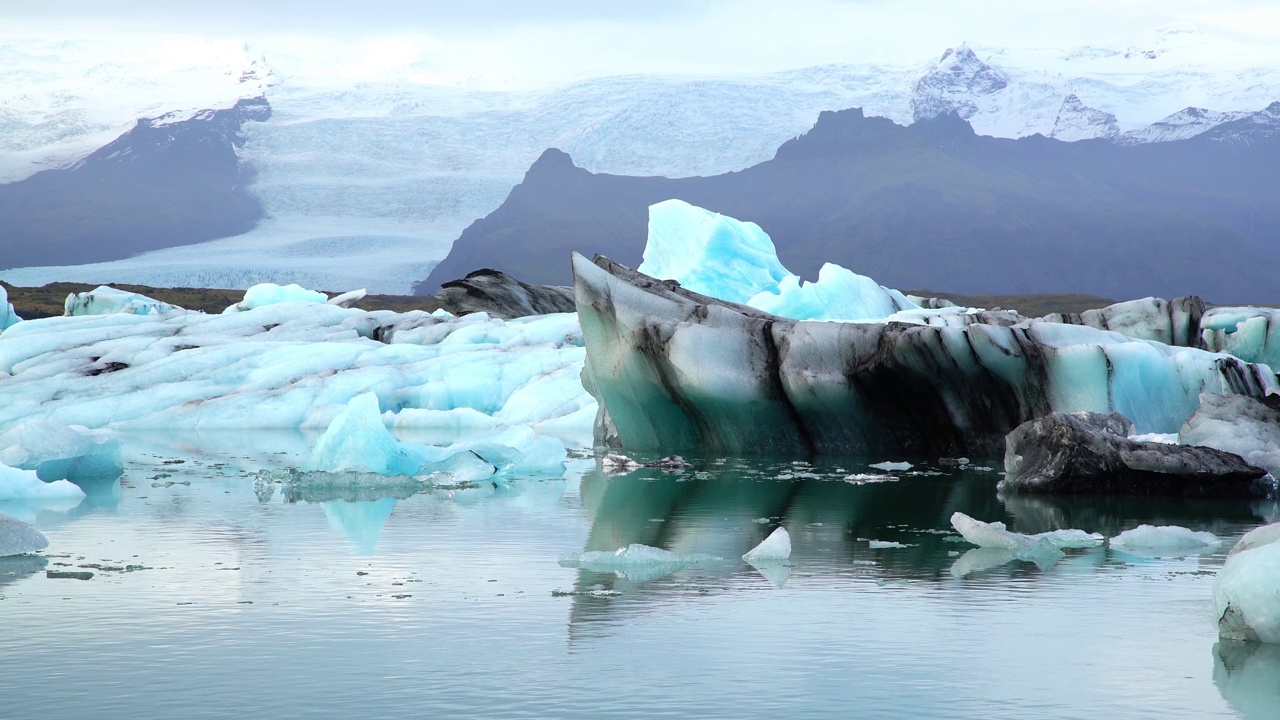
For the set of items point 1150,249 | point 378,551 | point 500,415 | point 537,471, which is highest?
point 378,551

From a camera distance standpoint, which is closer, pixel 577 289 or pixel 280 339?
pixel 577 289

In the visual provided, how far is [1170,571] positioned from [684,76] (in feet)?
302

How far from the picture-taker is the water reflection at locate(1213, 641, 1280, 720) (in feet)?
14.8

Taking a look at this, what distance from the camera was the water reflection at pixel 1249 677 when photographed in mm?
4504

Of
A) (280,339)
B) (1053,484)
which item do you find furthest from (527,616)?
(280,339)

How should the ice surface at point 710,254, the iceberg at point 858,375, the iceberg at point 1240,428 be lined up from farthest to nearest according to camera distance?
1. the ice surface at point 710,254
2. the iceberg at point 858,375
3. the iceberg at point 1240,428

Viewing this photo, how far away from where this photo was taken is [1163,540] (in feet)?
26.4

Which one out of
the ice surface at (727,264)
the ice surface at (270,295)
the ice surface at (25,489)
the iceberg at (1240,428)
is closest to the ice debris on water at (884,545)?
the iceberg at (1240,428)

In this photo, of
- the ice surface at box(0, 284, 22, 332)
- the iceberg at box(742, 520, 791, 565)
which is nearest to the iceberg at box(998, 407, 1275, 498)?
the iceberg at box(742, 520, 791, 565)

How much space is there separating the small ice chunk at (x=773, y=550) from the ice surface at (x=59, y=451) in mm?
7622

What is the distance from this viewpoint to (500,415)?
20.9m

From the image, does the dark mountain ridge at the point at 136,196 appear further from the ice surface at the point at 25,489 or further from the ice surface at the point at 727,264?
the ice surface at the point at 25,489

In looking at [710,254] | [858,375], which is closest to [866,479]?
[858,375]

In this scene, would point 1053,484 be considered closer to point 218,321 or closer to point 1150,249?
point 218,321
